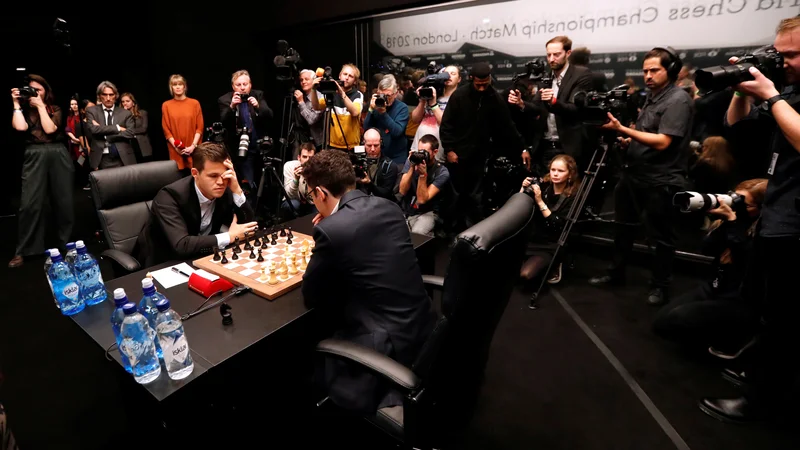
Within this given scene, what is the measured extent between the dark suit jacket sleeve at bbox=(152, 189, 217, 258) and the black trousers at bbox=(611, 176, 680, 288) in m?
2.78

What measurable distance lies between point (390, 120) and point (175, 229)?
2.32 m

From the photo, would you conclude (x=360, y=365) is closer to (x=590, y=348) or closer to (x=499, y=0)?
(x=590, y=348)

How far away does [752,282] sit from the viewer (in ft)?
6.54

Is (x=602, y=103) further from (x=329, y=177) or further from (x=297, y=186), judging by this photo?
(x=297, y=186)

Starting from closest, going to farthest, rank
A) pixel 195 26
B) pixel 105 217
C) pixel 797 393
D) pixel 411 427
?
pixel 411 427 → pixel 797 393 → pixel 105 217 → pixel 195 26

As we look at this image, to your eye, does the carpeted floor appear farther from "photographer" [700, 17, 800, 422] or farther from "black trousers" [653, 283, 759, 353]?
"photographer" [700, 17, 800, 422]

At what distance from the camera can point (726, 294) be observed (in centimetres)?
221

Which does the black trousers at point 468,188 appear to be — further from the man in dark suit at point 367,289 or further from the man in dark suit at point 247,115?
the man in dark suit at point 367,289

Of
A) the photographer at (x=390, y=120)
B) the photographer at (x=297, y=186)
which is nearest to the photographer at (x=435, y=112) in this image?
the photographer at (x=390, y=120)

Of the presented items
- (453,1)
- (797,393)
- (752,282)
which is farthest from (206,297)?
(453,1)

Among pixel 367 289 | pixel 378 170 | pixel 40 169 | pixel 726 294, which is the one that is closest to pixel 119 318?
pixel 367 289

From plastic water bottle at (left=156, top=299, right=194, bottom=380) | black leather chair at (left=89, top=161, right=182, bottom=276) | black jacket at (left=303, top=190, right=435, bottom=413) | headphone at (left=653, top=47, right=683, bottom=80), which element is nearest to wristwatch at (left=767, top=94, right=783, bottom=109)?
headphone at (left=653, top=47, right=683, bottom=80)

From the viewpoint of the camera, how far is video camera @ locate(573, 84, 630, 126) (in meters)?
2.69

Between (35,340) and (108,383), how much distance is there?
793 mm
